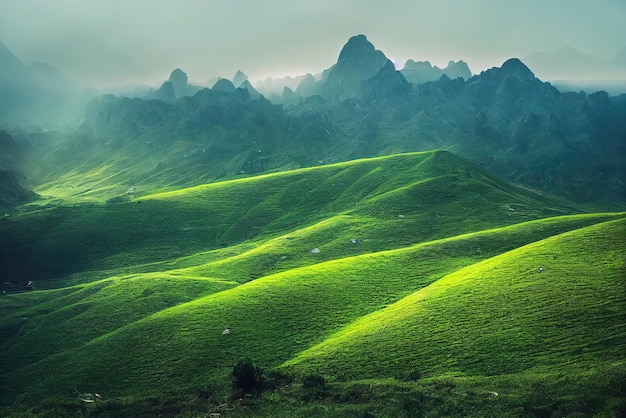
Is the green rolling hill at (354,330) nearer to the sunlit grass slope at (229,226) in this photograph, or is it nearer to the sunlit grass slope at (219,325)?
the sunlit grass slope at (219,325)

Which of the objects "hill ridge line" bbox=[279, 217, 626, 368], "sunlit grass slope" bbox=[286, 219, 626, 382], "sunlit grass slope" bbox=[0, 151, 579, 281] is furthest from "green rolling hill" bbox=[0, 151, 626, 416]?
"sunlit grass slope" bbox=[0, 151, 579, 281]

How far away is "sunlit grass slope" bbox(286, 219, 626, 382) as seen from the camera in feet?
159

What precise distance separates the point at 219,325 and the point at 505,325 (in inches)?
1770

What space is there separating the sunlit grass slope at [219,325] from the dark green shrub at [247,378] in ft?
15.0

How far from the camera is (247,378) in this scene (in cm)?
5328

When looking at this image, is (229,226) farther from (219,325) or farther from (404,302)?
(404,302)

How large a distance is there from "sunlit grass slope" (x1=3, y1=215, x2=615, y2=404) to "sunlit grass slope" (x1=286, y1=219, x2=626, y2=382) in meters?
1.71

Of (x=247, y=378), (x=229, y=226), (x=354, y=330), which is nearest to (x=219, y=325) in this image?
(x=247, y=378)

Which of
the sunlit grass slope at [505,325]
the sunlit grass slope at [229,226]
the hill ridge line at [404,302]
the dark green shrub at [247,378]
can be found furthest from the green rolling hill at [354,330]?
the sunlit grass slope at [229,226]

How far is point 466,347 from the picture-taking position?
2126 inches

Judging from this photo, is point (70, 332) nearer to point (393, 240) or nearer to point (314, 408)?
point (314, 408)

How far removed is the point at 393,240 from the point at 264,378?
8672cm

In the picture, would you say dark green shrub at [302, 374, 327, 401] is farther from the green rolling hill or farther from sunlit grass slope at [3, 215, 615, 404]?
sunlit grass slope at [3, 215, 615, 404]

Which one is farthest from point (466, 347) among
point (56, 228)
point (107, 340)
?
point (56, 228)
